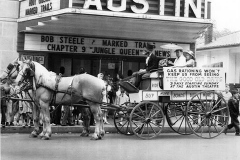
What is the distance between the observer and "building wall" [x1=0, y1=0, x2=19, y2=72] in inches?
687

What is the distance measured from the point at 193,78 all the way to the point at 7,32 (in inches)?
360

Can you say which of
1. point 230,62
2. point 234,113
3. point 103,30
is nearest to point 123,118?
point 234,113

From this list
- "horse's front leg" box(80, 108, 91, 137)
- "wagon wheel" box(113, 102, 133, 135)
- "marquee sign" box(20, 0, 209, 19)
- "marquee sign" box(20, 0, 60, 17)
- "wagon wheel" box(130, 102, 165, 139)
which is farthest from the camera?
"marquee sign" box(20, 0, 60, 17)

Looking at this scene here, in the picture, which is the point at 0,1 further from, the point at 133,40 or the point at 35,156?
the point at 35,156

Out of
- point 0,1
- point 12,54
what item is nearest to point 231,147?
point 12,54

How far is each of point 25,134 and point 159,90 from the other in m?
4.39

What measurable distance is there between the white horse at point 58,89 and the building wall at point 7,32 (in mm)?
6526

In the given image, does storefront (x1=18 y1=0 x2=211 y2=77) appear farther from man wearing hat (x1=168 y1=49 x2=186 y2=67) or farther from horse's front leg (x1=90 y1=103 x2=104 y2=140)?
horse's front leg (x1=90 y1=103 x2=104 y2=140)

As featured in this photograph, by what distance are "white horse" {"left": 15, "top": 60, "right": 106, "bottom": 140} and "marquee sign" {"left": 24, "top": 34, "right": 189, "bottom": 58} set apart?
6017 mm

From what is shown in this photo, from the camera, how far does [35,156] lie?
852 cm

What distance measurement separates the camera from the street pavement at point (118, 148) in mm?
8703

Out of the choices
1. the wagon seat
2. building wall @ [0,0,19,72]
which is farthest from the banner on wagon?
building wall @ [0,0,19,72]

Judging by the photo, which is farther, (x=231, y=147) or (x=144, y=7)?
(x=144, y=7)

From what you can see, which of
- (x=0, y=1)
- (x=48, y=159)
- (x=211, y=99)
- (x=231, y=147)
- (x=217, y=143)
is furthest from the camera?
(x=0, y=1)
